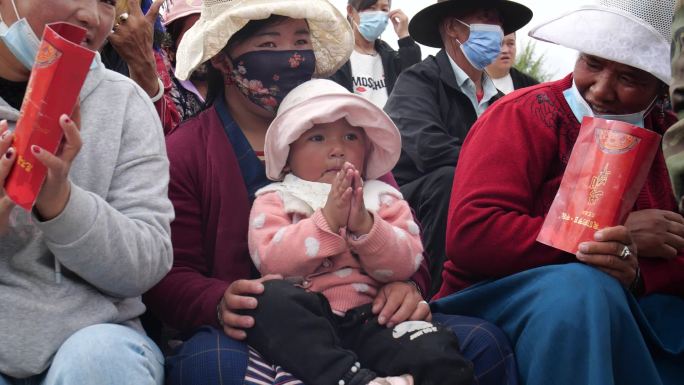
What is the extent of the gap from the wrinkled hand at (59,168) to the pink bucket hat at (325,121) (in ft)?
3.28

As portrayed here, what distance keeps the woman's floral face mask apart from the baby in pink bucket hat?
9 cm

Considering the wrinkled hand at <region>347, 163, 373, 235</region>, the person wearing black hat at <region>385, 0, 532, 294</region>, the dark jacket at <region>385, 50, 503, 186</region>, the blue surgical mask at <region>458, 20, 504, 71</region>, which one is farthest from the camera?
the blue surgical mask at <region>458, 20, 504, 71</region>

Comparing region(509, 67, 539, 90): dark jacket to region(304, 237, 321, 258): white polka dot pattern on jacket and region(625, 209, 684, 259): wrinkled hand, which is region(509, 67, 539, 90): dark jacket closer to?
region(625, 209, 684, 259): wrinkled hand

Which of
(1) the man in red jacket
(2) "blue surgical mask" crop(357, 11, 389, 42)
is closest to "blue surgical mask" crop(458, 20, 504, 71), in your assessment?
(2) "blue surgical mask" crop(357, 11, 389, 42)

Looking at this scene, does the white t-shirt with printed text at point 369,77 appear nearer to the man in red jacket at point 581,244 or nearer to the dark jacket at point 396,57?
the dark jacket at point 396,57

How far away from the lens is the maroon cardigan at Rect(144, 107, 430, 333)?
3.02 meters

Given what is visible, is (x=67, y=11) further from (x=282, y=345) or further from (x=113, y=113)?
(x=282, y=345)

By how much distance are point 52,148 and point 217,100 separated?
1362 mm

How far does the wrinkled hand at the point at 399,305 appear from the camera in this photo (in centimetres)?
290

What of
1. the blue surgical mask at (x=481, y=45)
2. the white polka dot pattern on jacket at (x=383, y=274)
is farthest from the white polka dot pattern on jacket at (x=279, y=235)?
the blue surgical mask at (x=481, y=45)

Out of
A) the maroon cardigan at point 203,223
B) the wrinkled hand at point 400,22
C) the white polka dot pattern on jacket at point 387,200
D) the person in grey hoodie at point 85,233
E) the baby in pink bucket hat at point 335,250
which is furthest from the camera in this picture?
the wrinkled hand at point 400,22

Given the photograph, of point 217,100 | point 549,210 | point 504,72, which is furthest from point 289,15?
point 504,72

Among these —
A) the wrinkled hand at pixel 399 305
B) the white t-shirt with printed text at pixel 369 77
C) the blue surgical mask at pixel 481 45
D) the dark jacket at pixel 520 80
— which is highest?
the wrinkled hand at pixel 399 305

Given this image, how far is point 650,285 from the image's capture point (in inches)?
121
